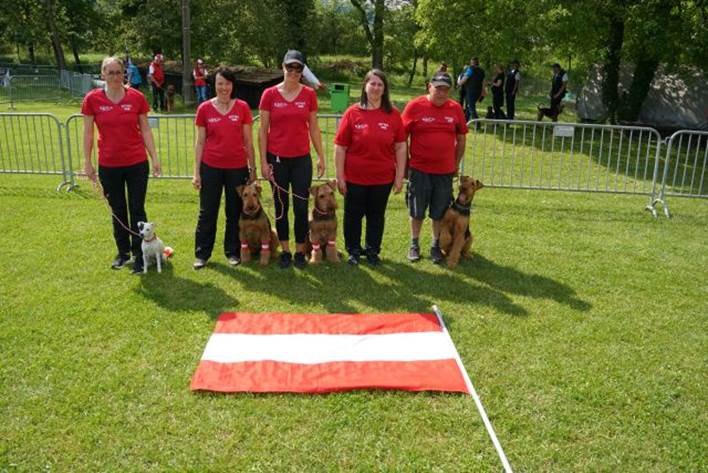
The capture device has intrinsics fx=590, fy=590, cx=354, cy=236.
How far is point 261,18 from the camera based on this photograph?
103ft

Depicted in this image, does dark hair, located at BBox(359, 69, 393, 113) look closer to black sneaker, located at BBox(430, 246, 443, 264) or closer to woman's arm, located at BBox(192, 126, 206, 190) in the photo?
woman's arm, located at BBox(192, 126, 206, 190)

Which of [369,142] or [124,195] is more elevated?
[369,142]

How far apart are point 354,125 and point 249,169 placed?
1.18 meters

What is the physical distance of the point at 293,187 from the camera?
5879 millimetres

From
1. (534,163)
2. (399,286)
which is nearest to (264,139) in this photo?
(399,286)

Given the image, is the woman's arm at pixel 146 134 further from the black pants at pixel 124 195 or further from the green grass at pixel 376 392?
the green grass at pixel 376 392

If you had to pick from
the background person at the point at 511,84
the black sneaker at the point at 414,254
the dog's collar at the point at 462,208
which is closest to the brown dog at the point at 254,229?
the black sneaker at the point at 414,254

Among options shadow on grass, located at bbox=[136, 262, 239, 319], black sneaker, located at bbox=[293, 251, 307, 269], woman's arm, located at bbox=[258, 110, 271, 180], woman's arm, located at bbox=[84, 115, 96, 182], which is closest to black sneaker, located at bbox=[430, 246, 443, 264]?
black sneaker, located at bbox=[293, 251, 307, 269]

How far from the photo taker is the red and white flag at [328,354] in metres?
4.01

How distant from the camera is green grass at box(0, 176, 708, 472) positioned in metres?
3.41

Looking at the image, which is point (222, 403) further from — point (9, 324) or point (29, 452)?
point (9, 324)

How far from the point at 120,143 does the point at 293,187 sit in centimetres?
166

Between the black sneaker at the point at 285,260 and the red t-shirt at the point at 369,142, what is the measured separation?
1.06 m

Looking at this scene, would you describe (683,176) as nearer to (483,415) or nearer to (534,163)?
(534,163)
